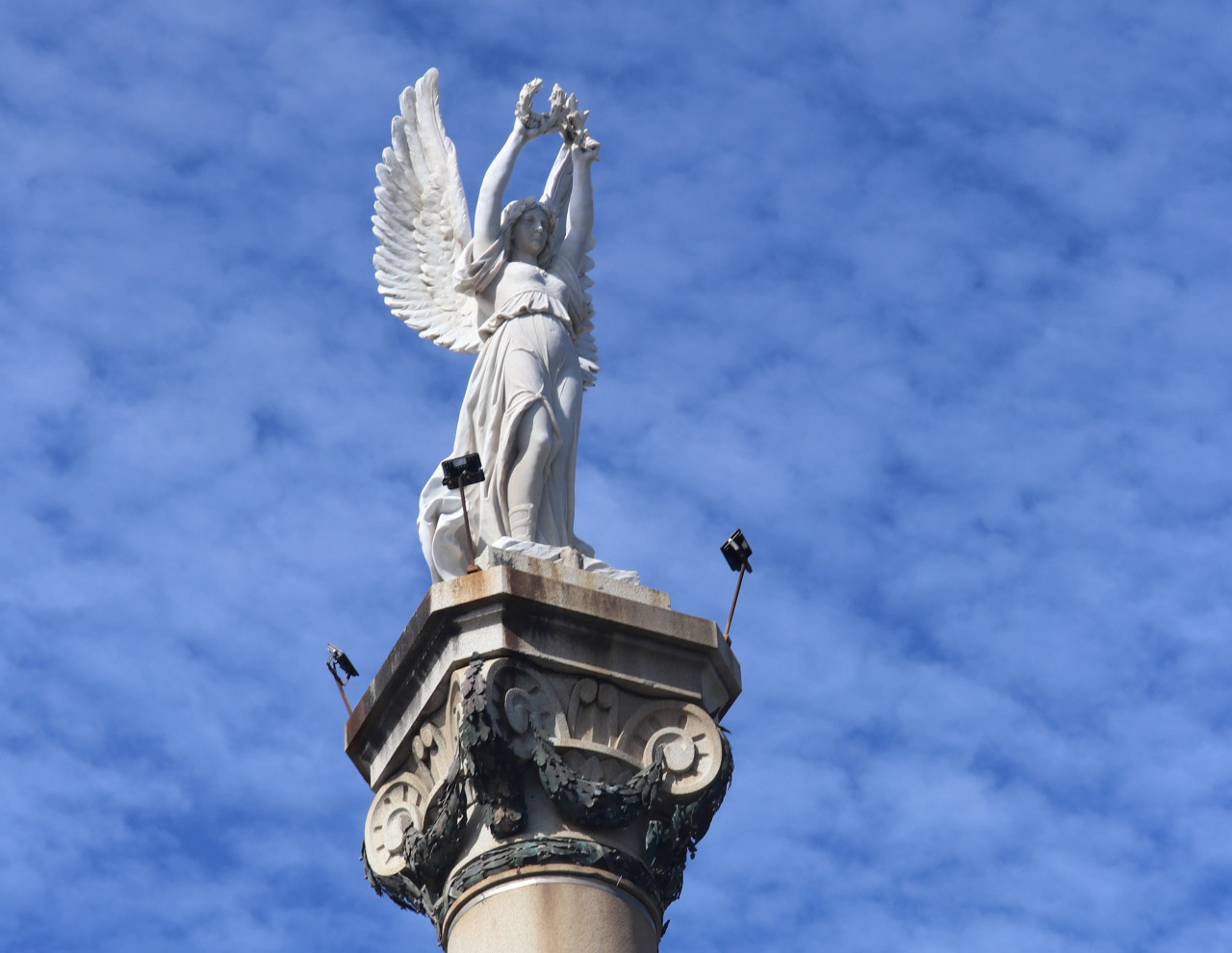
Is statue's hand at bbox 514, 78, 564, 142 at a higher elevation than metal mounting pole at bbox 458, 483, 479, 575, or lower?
higher

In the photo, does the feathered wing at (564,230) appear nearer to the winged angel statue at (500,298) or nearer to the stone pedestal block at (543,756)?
the winged angel statue at (500,298)

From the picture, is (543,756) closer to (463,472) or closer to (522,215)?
(463,472)

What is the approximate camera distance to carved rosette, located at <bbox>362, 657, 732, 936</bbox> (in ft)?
45.8

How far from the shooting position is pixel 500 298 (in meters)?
17.4

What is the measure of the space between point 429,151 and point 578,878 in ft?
25.3

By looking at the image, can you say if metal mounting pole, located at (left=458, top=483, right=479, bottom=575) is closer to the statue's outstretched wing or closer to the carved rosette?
the carved rosette

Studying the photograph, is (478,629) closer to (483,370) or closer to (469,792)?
(469,792)

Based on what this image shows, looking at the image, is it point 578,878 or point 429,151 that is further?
point 429,151

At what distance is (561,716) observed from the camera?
14.3m

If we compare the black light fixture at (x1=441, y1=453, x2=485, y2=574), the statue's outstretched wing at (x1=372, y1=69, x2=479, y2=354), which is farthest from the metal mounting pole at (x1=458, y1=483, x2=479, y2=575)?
the statue's outstretched wing at (x1=372, y1=69, x2=479, y2=354)

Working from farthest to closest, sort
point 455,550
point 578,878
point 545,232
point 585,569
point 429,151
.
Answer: point 429,151 < point 545,232 < point 455,550 < point 585,569 < point 578,878

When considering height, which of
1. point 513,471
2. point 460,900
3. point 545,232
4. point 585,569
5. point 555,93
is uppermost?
point 555,93

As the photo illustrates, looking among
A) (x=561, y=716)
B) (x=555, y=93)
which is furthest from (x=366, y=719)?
(x=555, y=93)

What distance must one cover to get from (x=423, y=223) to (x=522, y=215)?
1605mm
